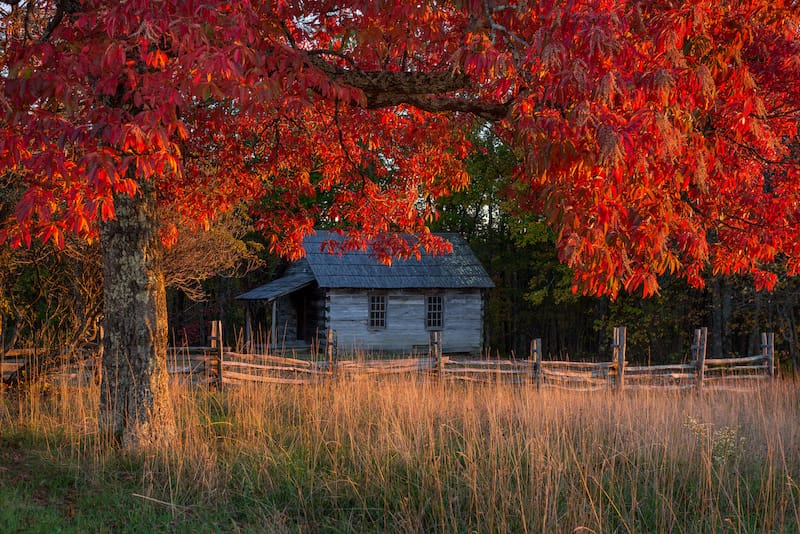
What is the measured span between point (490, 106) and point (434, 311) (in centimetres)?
1951

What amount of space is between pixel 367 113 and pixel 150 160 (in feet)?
15.5

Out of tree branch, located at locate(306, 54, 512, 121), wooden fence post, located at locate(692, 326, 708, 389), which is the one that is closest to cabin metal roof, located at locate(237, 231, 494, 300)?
wooden fence post, located at locate(692, 326, 708, 389)

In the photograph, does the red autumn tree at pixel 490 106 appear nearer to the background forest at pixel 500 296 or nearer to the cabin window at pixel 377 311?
the background forest at pixel 500 296

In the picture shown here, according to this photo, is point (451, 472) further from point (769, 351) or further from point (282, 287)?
point (282, 287)

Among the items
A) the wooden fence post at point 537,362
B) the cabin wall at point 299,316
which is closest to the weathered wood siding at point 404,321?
the cabin wall at point 299,316

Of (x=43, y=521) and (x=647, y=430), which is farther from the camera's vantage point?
(x=647, y=430)

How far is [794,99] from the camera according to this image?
7168mm

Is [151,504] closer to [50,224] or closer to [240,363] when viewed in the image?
[50,224]

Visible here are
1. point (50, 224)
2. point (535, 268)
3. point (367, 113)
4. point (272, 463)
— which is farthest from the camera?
point (535, 268)

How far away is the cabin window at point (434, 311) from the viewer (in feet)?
83.9

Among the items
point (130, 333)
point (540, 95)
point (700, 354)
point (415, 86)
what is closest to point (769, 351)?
point (700, 354)

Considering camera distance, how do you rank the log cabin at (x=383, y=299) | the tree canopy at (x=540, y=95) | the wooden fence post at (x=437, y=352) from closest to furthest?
the tree canopy at (x=540, y=95)
the wooden fence post at (x=437, y=352)
the log cabin at (x=383, y=299)

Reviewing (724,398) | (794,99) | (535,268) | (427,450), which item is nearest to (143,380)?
(427,450)

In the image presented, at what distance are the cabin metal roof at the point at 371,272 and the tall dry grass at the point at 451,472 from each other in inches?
585
